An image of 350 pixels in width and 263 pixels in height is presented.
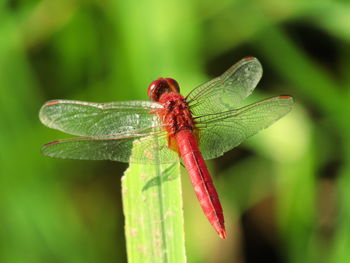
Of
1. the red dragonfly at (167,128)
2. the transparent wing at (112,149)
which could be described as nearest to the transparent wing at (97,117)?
the red dragonfly at (167,128)

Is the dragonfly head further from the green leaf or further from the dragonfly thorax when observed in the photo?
the green leaf

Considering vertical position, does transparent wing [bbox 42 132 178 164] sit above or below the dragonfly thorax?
below

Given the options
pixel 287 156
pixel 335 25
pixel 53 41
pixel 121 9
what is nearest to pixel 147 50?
pixel 121 9

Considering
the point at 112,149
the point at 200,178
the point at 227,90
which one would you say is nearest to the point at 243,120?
the point at 227,90

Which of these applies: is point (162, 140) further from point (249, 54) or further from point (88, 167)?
point (249, 54)

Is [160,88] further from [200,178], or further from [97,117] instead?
[200,178]

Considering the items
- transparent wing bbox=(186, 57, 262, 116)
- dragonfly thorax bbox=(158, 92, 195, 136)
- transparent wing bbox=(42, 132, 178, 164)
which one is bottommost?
transparent wing bbox=(42, 132, 178, 164)

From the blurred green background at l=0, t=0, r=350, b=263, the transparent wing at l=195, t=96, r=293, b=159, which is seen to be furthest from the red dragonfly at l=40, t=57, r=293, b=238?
the blurred green background at l=0, t=0, r=350, b=263
